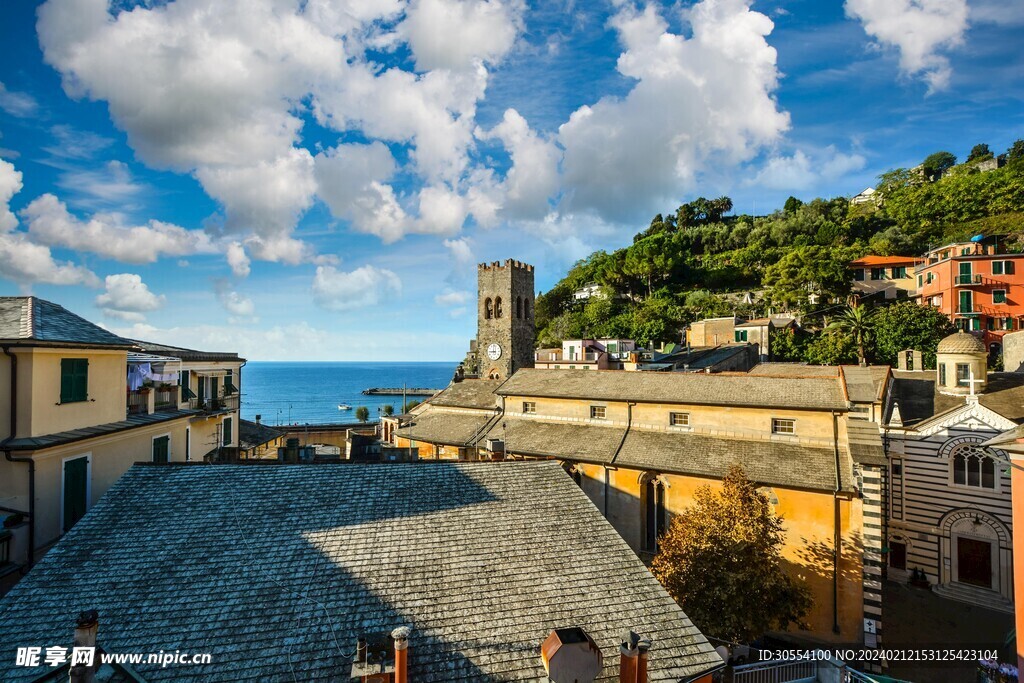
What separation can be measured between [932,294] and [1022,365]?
2958 centimetres

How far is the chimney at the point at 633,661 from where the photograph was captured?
8594 millimetres

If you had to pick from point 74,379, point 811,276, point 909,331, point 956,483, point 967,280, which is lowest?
point 956,483

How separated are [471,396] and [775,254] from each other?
75706 millimetres

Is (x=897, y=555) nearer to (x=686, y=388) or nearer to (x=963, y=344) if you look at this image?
(x=963, y=344)

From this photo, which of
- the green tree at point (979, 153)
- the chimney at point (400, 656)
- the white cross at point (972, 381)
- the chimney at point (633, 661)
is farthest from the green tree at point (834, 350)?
the green tree at point (979, 153)

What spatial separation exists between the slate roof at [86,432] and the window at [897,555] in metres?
39.2

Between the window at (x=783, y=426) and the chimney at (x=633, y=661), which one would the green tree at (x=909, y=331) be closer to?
the window at (x=783, y=426)

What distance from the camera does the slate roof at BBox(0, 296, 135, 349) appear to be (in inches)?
603

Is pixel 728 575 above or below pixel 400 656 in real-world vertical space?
below

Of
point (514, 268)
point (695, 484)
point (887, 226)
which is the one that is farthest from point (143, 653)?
point (887, 226)

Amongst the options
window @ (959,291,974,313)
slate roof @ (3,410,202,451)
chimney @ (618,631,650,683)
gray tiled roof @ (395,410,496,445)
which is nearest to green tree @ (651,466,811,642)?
chimney @ (618,631,650,683)

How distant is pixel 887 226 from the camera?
90.7 metres

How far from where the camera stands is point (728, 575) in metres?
15.9

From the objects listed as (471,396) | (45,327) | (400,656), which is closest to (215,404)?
(45,327)
